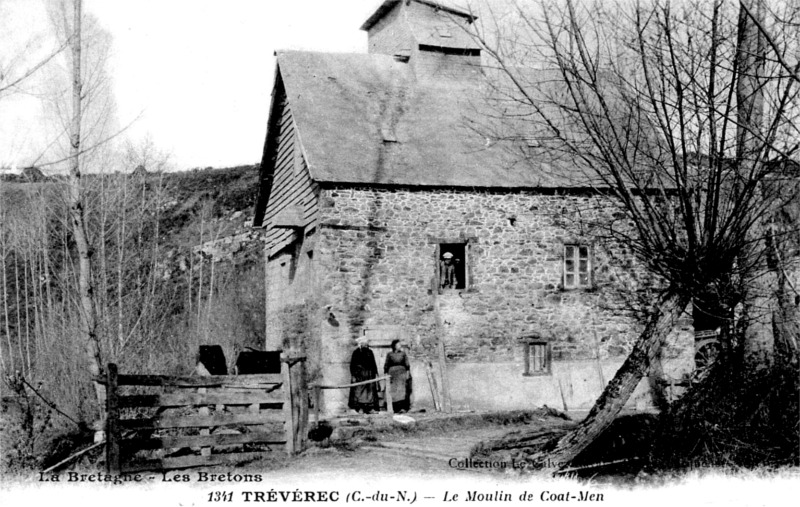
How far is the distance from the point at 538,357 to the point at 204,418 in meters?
9.87

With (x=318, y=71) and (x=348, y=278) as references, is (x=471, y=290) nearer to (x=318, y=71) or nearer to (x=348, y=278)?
(x=348, y=278)

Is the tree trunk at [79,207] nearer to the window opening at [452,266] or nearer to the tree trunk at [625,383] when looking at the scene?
the tree trunk at [625,383]

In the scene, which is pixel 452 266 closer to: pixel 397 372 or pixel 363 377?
pixel 397 372

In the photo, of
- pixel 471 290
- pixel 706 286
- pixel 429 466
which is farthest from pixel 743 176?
pixel 471 290

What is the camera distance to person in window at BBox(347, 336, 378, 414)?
15.3 meters

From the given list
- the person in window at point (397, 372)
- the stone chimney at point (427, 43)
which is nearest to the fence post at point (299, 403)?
the person in window at point (397, 372)

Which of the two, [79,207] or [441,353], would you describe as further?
[441,353]

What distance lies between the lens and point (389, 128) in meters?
18.2

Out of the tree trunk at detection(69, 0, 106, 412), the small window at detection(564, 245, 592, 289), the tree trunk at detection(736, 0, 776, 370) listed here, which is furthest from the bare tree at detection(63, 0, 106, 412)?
the small window at detection(564, 245, 592, 289)

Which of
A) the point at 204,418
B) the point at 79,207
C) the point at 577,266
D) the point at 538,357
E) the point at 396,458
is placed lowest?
the point at 396,458

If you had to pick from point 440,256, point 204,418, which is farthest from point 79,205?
point 440,256

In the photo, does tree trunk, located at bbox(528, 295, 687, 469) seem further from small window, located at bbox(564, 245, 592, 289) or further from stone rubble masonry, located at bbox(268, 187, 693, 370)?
small window, located at bbox(564, 245, 592, 289)

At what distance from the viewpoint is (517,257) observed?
1762 cm

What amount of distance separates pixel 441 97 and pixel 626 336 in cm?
765
